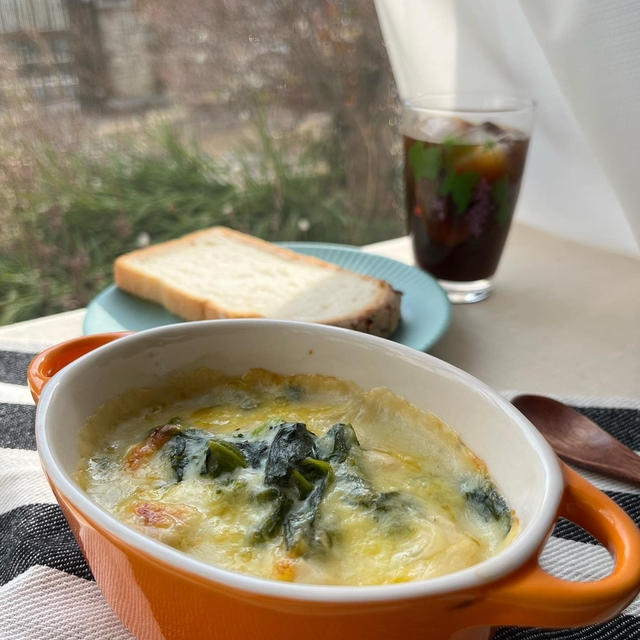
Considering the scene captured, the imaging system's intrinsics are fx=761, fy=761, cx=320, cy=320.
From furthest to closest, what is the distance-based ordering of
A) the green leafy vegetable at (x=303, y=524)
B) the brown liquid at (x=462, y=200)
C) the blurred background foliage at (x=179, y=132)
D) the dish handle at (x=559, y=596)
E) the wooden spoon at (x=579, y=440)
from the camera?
the blurred background foliage at (x=179, y=132)
the brown liquid at (x=462, y=200)
the wooden spoon at (x=579, y=440)
the green leafy vegetable at (x=303, y=524)
the dish handle at (x=559, y=596)

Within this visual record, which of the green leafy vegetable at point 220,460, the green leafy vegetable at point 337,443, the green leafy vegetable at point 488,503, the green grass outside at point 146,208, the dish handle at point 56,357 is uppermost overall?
the dish handle at point 56,357

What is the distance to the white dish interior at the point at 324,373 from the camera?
0.45 metres

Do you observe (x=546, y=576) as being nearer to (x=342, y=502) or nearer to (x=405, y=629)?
(x=405, y=629)

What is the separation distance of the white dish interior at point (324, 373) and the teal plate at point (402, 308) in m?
0.39

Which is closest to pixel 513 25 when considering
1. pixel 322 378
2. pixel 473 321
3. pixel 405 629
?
pixel 473 321

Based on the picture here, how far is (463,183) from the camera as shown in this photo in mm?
1350

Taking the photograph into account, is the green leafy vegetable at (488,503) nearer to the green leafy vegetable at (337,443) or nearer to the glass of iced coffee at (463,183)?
the green leafy vegetable at (337,443)

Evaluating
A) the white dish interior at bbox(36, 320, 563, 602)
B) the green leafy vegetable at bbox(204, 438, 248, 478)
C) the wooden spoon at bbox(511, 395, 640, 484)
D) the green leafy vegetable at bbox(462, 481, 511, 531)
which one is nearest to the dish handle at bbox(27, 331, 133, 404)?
the white dish interior at bbox(36, 320, 563, 602)

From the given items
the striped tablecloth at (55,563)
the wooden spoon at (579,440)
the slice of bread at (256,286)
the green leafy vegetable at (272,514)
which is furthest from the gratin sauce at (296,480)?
the slice of bread at (256,286)

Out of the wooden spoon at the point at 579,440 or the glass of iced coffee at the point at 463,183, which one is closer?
the wooden spoon at the point at 579,440

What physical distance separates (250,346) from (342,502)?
221 mm

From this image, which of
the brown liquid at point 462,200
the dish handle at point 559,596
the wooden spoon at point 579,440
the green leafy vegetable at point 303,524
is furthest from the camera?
the brown liquid at point 462,200

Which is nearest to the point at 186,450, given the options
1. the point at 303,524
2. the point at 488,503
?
the point at 303,524

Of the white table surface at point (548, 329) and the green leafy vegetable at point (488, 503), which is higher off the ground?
the green leafy vegetable at point (488, 503)
